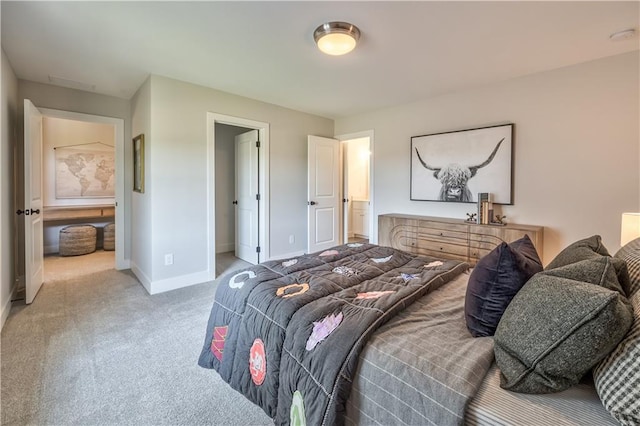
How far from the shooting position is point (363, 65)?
294 cm

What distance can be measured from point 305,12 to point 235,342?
222 cm

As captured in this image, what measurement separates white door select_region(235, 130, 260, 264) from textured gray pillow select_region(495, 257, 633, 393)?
3825 mm

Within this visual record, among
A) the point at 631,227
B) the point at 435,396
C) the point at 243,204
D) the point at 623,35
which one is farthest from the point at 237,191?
the point at 623,35

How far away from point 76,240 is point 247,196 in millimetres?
3039

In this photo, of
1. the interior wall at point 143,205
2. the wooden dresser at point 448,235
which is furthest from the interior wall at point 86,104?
the wooden dresser at point 448,235

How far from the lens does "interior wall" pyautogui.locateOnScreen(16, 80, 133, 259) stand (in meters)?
3.47

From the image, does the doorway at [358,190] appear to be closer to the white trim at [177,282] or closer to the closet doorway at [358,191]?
the closet doorway at [358,191]

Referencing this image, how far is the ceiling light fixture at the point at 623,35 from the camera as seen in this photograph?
88.9 inches

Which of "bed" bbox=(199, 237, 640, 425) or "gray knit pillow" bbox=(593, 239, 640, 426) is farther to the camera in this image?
"bed" bbox=(199, 237, 640, 425)

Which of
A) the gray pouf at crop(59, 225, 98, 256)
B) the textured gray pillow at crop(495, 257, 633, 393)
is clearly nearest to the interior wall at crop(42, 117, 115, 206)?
the gray pouf at crop(59, 225, 98, 256)

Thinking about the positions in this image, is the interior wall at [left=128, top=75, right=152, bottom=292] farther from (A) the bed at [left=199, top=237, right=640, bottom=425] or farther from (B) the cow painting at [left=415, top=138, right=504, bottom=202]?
(B) the cow painting at [left=415, top=138, right=504, bottom=202]

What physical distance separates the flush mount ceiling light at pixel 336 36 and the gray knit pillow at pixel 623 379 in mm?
2283

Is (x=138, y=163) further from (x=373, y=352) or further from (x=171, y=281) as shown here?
(x=373, y=352)

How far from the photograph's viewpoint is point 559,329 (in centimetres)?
84
